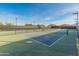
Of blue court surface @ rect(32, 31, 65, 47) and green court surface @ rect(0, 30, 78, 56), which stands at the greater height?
blue court surface @ rect(32, 31, 65, 47)

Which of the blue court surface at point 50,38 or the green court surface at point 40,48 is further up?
the blue court surface at point 50,38

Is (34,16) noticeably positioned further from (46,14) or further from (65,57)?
(65,57)

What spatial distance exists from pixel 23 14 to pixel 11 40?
1.10ft

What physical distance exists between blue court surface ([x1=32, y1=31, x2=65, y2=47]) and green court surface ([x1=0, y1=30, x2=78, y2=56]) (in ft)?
0.15

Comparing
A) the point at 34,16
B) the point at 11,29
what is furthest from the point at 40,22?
the point at 11,29

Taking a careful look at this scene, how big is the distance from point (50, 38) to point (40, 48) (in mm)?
172

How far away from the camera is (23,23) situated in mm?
3295

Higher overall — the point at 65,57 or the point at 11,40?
the point at 11,40

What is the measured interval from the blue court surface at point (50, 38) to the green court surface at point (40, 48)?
45 millimetres

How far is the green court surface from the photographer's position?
3.23 m

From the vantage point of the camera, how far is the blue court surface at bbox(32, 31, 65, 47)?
10.8 ft

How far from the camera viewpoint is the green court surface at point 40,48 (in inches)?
127

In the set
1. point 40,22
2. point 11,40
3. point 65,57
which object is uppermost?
point 40,22

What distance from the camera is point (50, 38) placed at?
331cm
